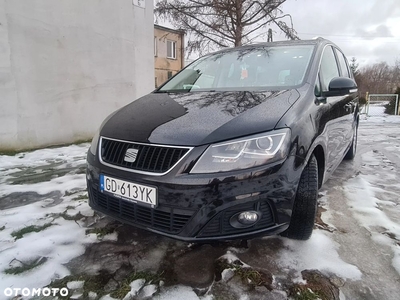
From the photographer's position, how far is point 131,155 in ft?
5.47

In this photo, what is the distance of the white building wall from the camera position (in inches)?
181

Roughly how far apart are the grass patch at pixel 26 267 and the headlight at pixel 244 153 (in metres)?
1.19

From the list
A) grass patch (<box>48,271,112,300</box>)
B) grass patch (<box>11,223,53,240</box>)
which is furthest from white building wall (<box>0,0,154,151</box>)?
grass patch (<box>48,271,112,300</box>)

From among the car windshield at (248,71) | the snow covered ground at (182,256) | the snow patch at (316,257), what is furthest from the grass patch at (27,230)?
the snow patch at (316,257)

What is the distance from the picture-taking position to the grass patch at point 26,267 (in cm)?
167

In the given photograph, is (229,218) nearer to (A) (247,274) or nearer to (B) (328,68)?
(A) (247,274)

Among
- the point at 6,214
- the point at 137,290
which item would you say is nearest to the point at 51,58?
the point at 6,214

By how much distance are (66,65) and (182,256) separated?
193 inches

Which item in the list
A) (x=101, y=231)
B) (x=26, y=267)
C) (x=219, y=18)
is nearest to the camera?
(x=26, y=267)

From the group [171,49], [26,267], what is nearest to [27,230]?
[26,267]

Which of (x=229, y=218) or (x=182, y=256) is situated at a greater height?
(x=229, y=218)

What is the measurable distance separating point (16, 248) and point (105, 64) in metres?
4.92

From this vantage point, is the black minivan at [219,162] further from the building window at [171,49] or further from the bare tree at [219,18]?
the building window at [171,49]

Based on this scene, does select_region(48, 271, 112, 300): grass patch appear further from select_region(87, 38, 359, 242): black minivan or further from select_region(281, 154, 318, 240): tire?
select_region(281, 154, 318, 240): tire
